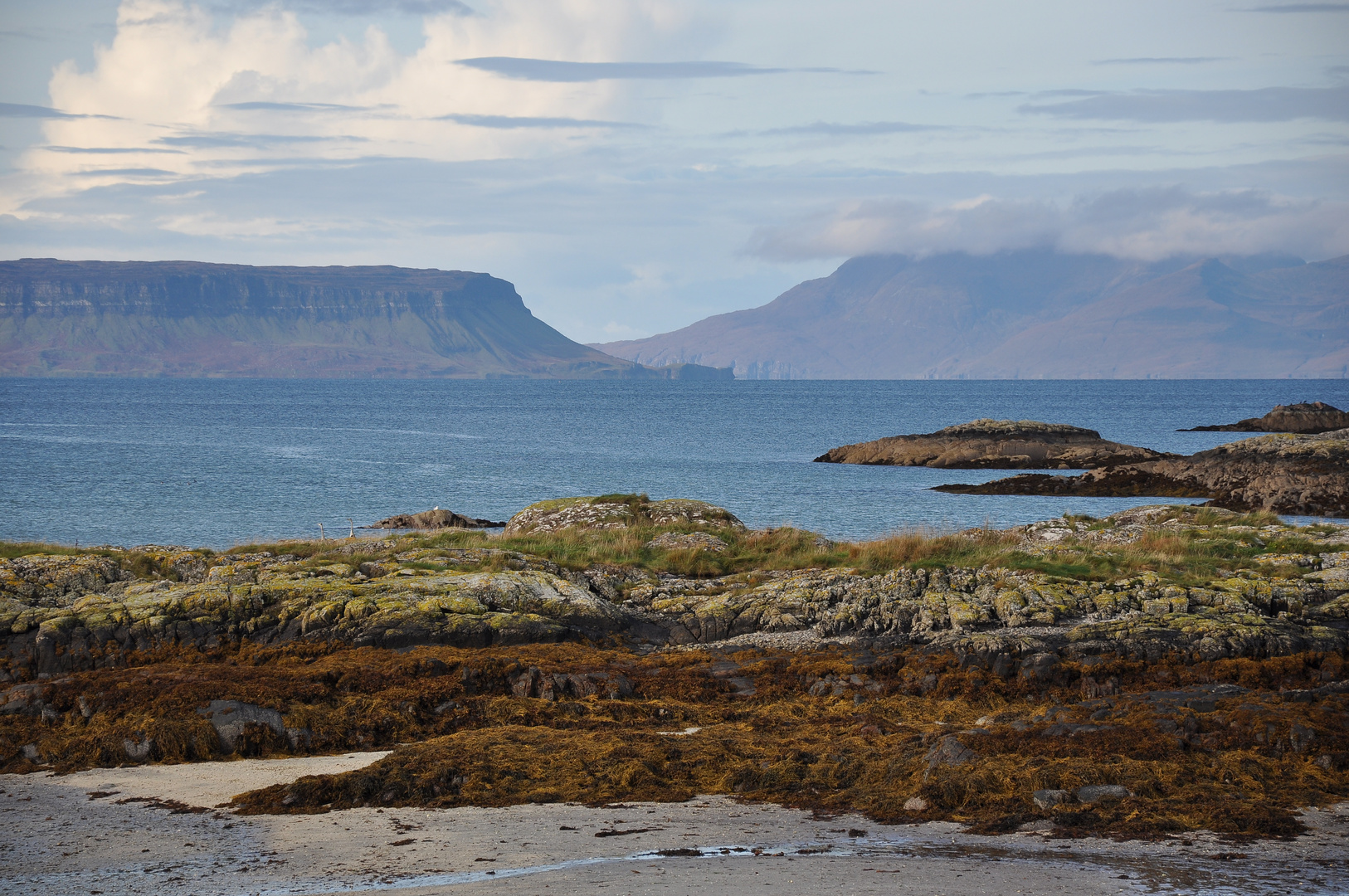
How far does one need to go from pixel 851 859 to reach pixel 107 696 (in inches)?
392

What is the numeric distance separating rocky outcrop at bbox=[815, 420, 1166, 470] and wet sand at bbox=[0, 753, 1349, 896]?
2244 inches

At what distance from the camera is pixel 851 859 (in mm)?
9859

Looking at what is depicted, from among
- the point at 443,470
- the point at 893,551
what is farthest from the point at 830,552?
the point at 443,470

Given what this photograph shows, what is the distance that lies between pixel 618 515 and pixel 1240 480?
35.6 meters

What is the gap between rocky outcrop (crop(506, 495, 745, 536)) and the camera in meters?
27.7

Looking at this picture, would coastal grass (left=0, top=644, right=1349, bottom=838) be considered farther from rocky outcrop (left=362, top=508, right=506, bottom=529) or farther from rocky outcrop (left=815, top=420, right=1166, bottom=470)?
rocky outcrop (left=815, top=420, right=1166, bottom=470)

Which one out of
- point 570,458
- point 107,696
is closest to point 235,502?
point 570,458

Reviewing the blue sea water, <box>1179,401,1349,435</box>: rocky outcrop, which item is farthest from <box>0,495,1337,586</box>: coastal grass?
<box>1179,401,1349,435</box>: rocky outcrop

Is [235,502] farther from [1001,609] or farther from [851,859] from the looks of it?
[851,859]

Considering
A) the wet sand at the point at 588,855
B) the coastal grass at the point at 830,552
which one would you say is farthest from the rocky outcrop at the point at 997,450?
the wet sand at the point at 588,855

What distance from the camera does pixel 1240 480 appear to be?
50.8m

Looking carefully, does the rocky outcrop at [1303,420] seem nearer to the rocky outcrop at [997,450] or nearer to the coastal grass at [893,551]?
the rocky outcrop at [997,450]

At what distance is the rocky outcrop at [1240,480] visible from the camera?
4628 cm

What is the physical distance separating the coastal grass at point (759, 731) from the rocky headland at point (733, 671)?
0.14 ft
